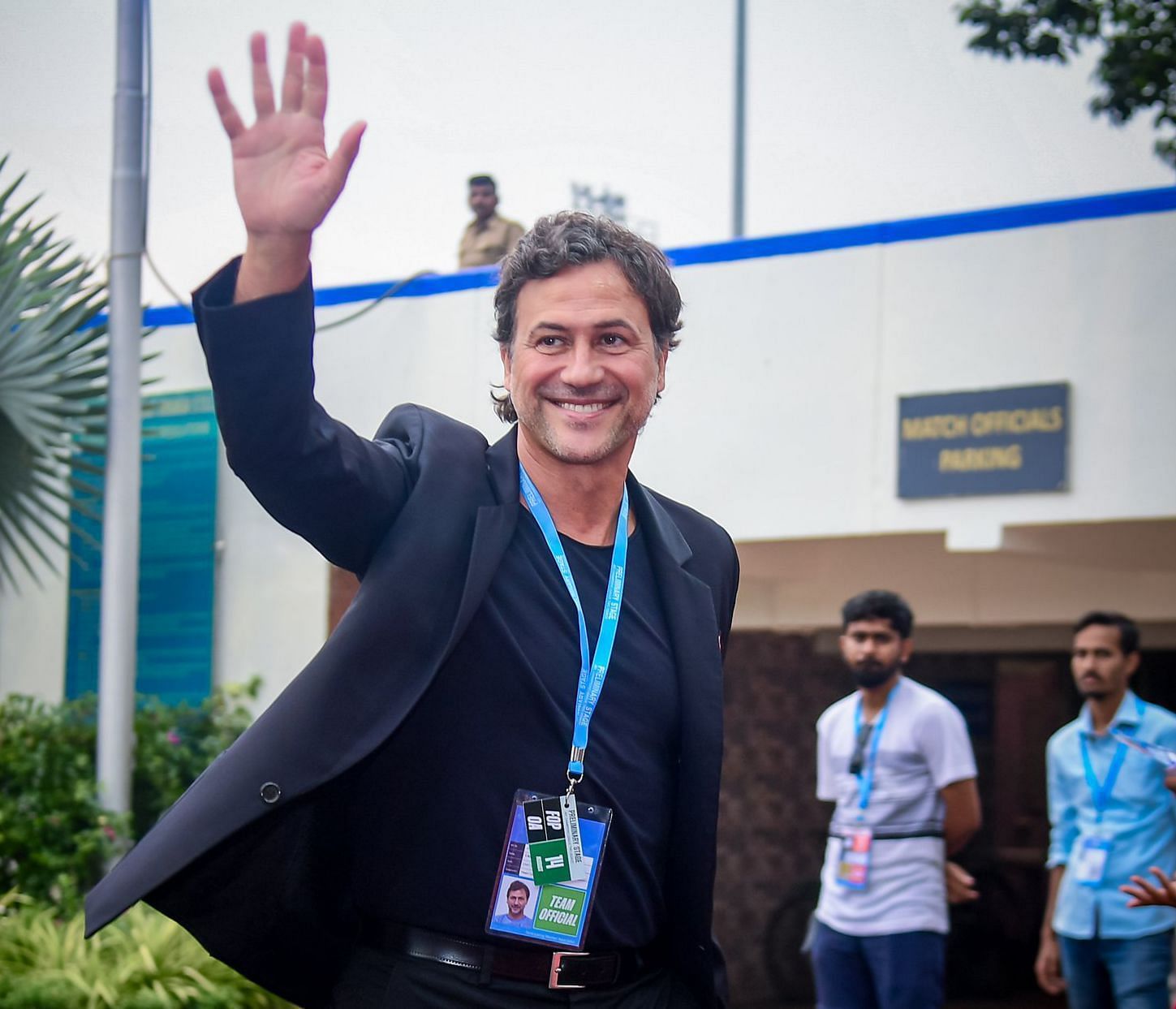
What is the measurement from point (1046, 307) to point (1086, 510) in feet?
3.34

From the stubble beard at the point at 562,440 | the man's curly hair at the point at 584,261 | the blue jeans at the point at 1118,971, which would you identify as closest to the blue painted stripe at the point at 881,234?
the blue jeans at the point at 1118,971

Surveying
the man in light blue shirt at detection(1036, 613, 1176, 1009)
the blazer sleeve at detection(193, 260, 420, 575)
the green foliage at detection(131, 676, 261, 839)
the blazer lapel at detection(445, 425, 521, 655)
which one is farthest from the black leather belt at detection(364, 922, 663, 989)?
the green foliage at detection(131, 676, 261, 839)

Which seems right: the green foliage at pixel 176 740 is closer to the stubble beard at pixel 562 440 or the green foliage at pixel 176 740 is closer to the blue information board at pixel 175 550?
the blue information board at pixel 175 550

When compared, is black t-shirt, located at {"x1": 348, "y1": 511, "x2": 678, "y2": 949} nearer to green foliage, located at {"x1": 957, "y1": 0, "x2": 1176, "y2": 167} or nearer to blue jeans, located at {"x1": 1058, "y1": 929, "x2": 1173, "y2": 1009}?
blue jeans, located at {"x1": 1058, "y1": 929, "x2": 1173, "y2": 1009}

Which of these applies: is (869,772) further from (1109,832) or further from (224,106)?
(224,106)

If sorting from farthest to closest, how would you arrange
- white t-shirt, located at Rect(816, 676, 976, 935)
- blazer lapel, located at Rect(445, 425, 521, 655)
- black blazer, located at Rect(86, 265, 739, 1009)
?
white t-shirt, located at Rect(816, 676, 976, 935) < blazer lapel, located at Rect(445, 425, 521, 655) < black blazer, located at Rect(86, 265, 739, 1009)

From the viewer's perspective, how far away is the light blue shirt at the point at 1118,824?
5.63 metres

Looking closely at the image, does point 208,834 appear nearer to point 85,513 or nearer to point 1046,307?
point 1046,307

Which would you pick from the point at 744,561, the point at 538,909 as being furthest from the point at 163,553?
the point at 538,909

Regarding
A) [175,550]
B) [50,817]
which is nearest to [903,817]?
[50,817]

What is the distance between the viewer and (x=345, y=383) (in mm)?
9609

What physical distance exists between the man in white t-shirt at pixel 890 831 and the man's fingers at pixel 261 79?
4.50 metres

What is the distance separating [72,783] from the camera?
8.03 metres

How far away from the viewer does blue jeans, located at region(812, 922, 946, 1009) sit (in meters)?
5.73
